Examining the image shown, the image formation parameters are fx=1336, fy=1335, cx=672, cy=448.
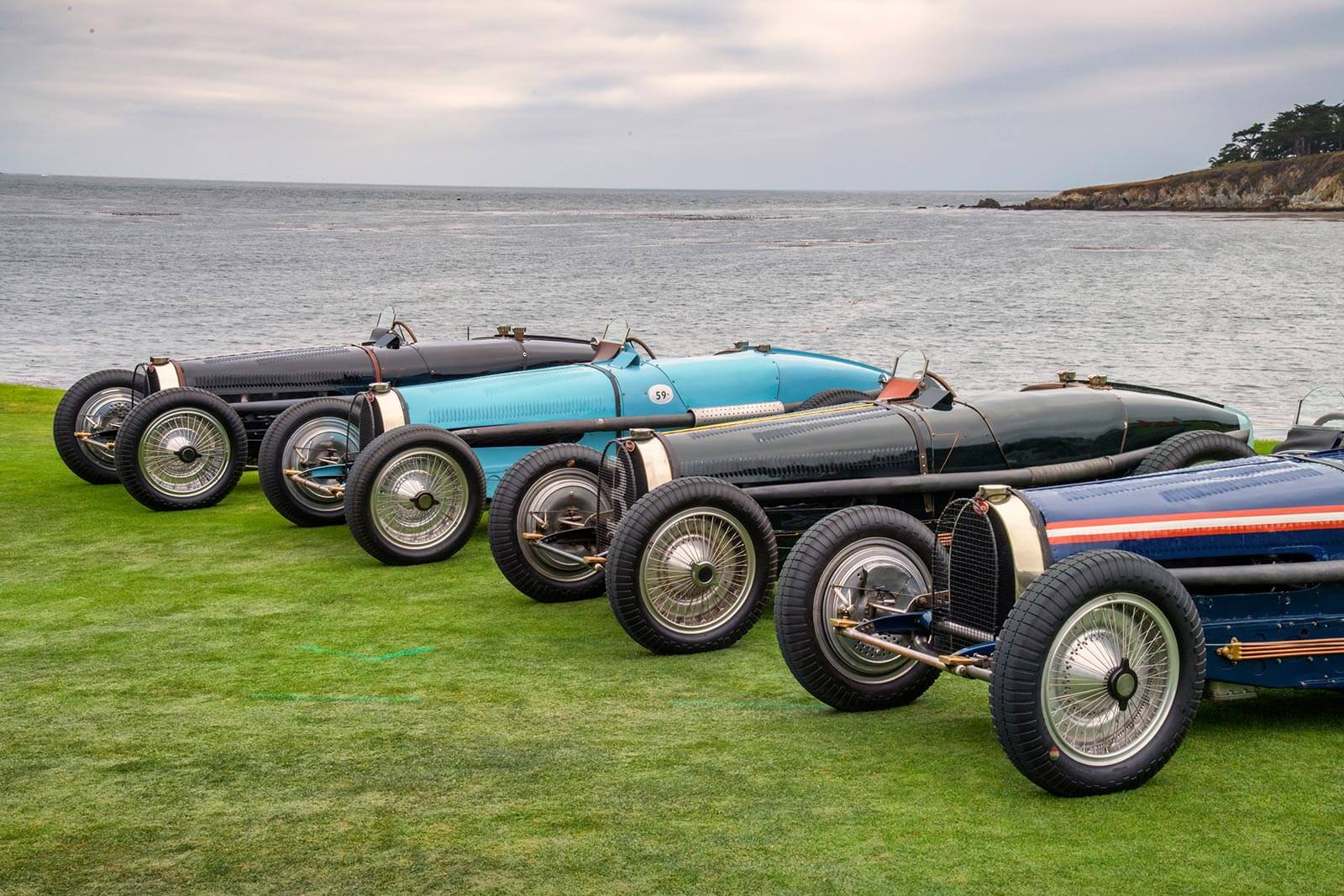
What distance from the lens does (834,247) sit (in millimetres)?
96062

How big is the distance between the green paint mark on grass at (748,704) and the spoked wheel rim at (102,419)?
26.6 ft

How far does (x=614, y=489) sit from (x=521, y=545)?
69 cm

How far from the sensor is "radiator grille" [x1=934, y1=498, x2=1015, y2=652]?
545 centimetres

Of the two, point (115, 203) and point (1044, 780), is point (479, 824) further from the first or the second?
point (115, 203)

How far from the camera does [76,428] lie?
1245 cm

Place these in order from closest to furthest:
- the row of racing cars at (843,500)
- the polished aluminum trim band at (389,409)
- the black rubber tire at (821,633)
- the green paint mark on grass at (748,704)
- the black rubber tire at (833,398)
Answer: the row of racing cars at (843,500) < the black rubber tire at (821,633) < the green paint mark on grass at (748,704) < the polished aluminum trim band at (389,409) < the black rubber tire at (833,398)

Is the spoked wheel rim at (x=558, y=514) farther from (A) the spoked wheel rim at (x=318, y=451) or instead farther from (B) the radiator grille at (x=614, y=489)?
(A) the spoked wheel rim at (x=318, y=451)

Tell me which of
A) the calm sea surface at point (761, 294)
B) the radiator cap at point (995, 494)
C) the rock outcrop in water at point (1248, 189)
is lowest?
the calm sea surface at point (761, 294)

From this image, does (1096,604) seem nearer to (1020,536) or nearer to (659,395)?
(1020,536)

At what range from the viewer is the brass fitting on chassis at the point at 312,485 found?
34.5 ft

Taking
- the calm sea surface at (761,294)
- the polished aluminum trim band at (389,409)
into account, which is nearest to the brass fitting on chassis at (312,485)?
the polished aluminum trim band at (389,409)

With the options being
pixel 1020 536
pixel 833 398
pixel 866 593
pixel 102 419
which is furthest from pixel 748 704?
pixel 102 419

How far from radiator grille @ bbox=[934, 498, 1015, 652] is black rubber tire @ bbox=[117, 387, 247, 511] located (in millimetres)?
7541

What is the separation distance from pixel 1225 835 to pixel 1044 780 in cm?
62
